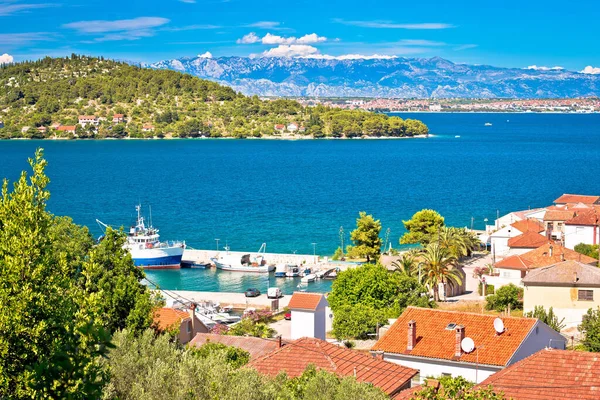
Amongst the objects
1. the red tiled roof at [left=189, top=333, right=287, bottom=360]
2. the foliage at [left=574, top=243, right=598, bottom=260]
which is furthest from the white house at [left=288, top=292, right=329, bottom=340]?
the foliage at [left=574, top=243, right=598, bottom=260]

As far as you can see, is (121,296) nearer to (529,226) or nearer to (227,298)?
(227,298)

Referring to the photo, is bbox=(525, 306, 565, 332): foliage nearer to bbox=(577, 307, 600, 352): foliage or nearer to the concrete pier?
bbox=(577, 307, 600, 352): foliage

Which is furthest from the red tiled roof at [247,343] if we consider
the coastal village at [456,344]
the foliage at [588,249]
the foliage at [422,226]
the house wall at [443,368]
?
the foliage at [422,226]

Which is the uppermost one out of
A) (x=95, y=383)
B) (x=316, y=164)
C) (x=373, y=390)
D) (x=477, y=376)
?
(x=316, y=164)

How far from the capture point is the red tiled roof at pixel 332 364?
16.4m

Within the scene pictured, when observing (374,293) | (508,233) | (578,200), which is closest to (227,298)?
(374,293)

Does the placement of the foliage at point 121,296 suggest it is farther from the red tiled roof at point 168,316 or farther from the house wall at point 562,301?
the house wall at point 562,301

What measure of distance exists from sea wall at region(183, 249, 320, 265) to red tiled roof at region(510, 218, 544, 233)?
1261 centimetres

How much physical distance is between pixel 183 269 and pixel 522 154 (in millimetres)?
114005

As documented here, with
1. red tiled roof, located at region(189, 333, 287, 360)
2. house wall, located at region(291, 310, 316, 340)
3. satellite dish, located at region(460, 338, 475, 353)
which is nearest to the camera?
satellite dish, located at region(460, 338, 475, 353)

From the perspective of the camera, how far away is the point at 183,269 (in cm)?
5475

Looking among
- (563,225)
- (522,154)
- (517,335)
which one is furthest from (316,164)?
(517,335)

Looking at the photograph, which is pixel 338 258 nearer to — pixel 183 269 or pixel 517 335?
pixel 183 269

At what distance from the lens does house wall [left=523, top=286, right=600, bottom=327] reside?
29.1 metres
